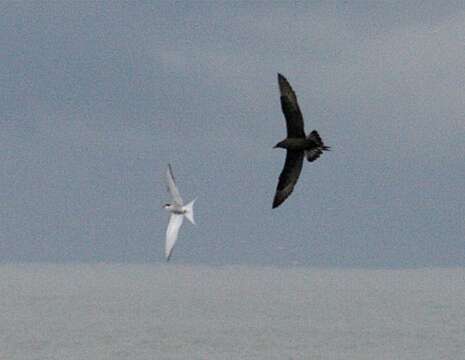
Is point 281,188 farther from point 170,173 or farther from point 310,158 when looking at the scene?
point 170,173

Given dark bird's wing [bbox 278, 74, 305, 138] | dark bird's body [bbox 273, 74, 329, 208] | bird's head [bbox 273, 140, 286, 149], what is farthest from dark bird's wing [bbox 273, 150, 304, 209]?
dark bird's wing [bbox 278, 74, 305, 138]

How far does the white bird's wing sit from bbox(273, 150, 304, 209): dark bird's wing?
15.8 feet

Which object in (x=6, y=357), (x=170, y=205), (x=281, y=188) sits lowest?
(x=281, y=188)

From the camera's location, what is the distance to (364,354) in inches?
7795

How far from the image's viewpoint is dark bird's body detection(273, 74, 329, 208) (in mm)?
27125

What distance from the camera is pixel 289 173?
92.4 feet

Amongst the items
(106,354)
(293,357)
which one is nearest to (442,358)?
(293,357)

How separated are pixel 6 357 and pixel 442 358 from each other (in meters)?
76.7

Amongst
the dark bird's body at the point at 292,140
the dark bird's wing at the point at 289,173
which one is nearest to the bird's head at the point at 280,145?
the dark bird's body at the point at 292,140

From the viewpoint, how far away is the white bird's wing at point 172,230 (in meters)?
32.5

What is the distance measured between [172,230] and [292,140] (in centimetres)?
828

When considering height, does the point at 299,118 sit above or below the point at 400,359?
below

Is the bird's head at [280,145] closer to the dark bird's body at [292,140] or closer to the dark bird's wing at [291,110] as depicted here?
the dark bird's body at [292,140]

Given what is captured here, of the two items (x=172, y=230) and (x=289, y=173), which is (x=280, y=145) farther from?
(x=172, y=230)
